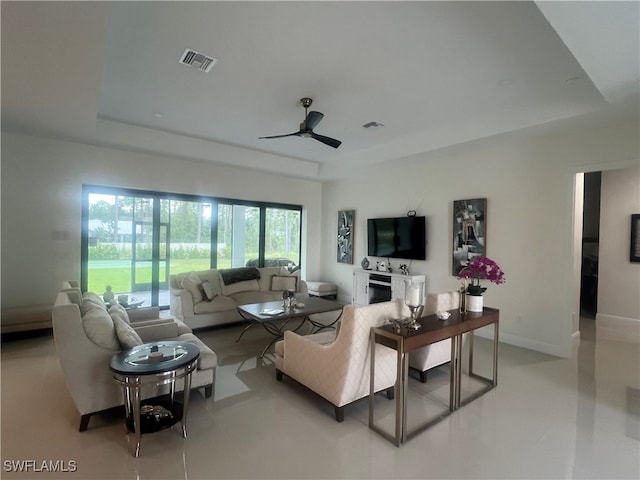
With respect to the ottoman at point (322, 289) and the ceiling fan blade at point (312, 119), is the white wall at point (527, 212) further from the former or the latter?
the ceiling fan blade at point (312, 119)

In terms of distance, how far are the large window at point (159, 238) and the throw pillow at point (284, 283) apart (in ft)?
4.03

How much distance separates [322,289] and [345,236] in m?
1.34

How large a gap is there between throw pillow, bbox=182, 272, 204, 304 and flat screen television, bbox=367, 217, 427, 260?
11.2 feet

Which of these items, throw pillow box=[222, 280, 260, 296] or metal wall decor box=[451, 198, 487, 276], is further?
throw pillow box=[222, 280, 260, 296]

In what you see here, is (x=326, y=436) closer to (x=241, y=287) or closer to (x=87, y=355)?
(x=87, y=355)

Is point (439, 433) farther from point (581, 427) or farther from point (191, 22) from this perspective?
point (191, 22)

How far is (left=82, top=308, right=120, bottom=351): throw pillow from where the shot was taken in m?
2.36

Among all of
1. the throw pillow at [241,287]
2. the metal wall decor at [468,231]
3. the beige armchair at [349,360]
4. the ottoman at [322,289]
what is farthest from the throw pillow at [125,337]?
the ottoman at [322,289]

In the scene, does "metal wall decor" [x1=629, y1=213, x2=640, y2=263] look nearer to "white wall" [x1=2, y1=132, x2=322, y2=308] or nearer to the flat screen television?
the flat screen television

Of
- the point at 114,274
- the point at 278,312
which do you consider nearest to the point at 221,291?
the point at 278,312

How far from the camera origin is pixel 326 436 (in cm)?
231

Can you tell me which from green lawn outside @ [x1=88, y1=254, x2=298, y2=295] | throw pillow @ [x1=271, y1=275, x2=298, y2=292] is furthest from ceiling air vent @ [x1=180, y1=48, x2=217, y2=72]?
green lawn outside @ [x1=88, y1=254, x2=298, y2=295]

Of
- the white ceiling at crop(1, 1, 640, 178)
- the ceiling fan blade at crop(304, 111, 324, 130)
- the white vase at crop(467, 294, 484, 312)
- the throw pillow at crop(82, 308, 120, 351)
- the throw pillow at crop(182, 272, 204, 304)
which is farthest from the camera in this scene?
the throw pillow at crop(182, 272, 204, 304)

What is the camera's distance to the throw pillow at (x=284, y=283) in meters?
5.61
